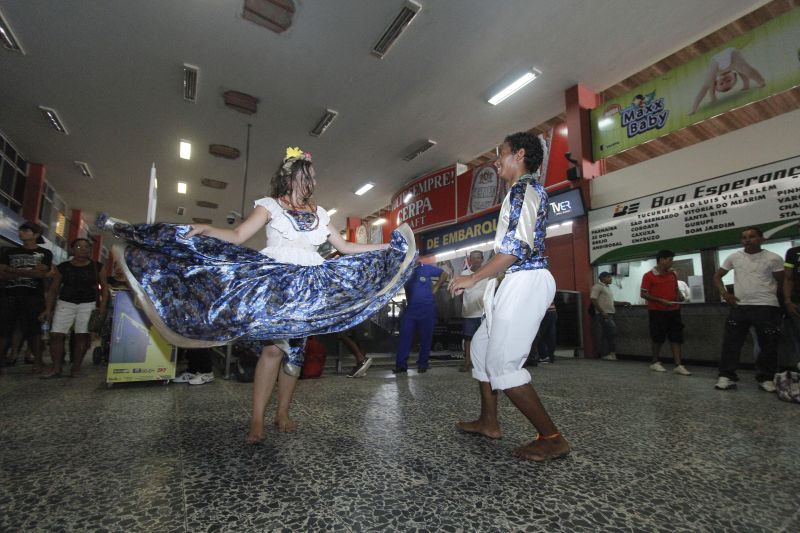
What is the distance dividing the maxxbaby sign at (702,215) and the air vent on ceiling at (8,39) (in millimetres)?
9807

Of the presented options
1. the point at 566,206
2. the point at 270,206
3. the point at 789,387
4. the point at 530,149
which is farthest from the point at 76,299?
the point at 566,206

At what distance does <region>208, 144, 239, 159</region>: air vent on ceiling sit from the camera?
9.06 metres

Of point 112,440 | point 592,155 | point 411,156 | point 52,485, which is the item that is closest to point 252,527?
point 52,485

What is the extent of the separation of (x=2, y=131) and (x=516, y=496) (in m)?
12.2

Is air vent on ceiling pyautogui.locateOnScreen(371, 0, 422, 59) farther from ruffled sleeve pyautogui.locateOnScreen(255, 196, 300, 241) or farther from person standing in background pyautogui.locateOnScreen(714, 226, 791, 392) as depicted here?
person standing in background pyautogui.locateOnScreen(714, 226, 791, 392)

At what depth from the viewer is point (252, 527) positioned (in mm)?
1012

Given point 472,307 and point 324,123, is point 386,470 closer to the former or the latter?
point 472,307

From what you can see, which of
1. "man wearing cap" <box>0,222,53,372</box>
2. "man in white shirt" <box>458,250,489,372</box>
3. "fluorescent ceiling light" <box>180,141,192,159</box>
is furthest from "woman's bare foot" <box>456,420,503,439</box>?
"fluorescent ceiling light" <box>180,141,192,159</box>

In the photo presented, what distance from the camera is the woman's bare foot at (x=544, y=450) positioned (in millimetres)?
1552

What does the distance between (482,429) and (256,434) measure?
1.09 meters

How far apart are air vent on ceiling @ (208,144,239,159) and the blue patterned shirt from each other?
9.07m

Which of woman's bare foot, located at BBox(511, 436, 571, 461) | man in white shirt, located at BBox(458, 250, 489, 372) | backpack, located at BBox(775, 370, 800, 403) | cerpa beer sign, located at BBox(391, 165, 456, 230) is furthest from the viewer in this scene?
cerpa beer sign, located at BBox(391, 165, 456, 230)

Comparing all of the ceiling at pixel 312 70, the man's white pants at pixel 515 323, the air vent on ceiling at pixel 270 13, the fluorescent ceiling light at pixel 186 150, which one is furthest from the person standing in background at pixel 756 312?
the fluorescent ceiling light at pixel 186 150

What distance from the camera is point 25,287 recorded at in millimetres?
4211
